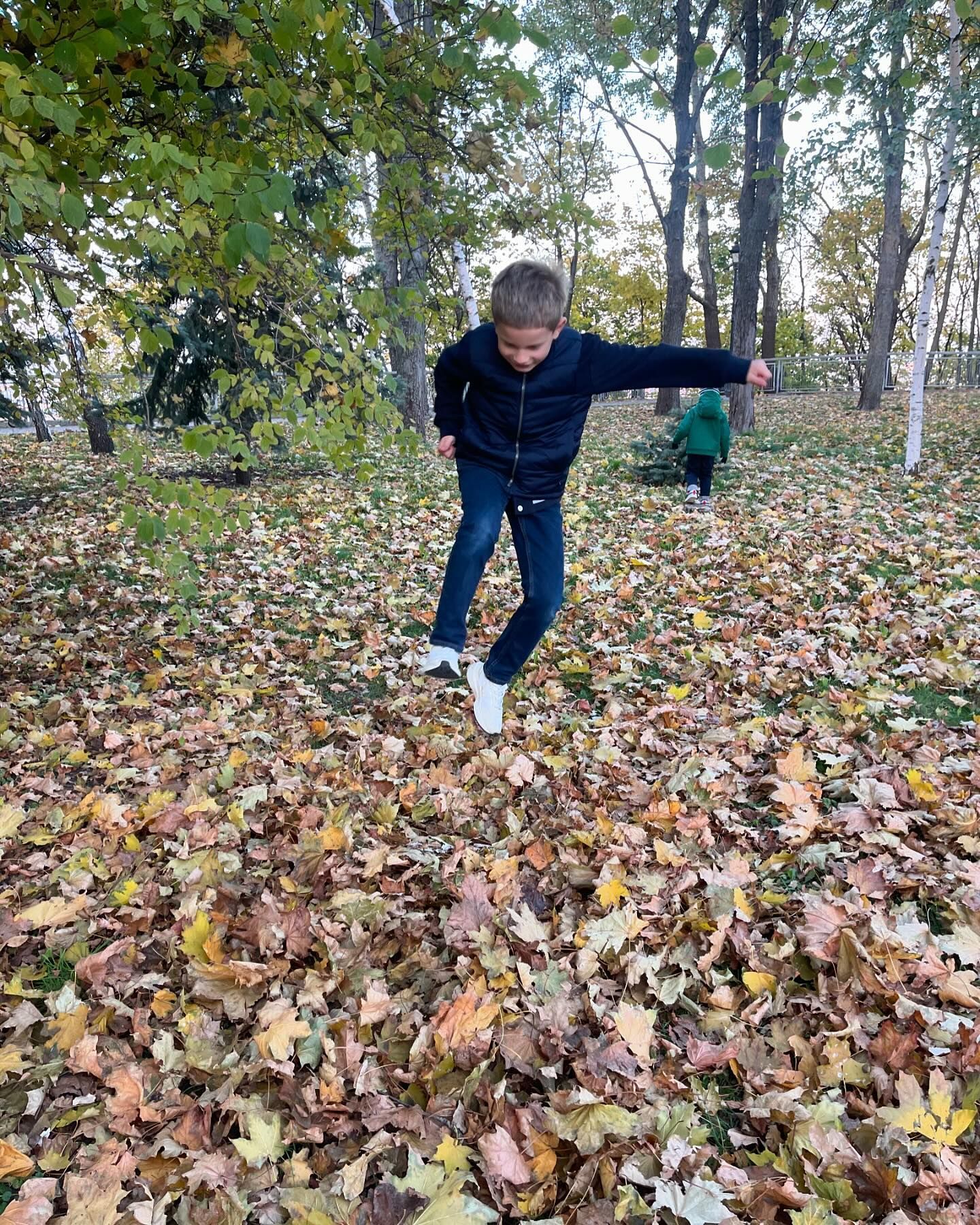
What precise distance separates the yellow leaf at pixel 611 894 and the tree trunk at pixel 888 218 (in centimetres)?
1039

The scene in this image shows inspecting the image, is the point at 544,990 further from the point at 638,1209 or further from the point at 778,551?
the point at 778,551

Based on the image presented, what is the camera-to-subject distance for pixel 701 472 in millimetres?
9055

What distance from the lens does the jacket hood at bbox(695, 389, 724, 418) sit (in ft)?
28.8

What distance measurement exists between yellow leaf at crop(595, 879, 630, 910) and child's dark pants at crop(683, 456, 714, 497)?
7.36m

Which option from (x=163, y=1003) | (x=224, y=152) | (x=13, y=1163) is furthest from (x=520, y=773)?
(x=224, y=152)

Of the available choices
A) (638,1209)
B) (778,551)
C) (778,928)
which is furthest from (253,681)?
(778,551)

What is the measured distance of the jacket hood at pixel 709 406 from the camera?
346 inches

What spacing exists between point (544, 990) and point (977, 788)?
6.24 feet

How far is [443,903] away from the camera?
8.23 ft

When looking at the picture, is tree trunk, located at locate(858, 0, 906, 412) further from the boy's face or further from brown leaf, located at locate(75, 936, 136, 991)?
brown leaf, located at locate(75, 936, 136, 991)

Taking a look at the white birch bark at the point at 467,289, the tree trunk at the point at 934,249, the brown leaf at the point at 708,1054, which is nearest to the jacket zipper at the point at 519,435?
the brown leaf at the point at 708,1054

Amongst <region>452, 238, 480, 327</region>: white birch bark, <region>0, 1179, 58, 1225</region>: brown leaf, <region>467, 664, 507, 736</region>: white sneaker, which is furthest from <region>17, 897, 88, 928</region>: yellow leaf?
<region>452, 238, 480, 327</region>: white birch bark

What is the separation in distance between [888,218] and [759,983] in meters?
17.2

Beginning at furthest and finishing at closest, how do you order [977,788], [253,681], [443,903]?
[253,681], [977,788], [443,903]
